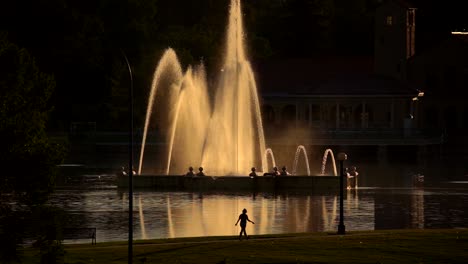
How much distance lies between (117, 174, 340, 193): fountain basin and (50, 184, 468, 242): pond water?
1.25 metres

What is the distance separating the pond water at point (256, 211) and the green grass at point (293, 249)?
5.24 meters

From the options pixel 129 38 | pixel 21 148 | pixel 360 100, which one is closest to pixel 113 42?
pixel 129 38

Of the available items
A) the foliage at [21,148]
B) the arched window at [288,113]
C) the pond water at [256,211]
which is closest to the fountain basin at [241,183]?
the pond water at [256,211]

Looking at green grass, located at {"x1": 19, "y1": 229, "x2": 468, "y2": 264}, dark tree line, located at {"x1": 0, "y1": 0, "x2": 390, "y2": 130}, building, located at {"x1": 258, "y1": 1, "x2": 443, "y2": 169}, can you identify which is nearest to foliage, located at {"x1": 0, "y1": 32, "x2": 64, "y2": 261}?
green grass, located at {"x1": 19, "y1": 229, "x2": 468, "y2": 264}

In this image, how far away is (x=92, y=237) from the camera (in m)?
47.6

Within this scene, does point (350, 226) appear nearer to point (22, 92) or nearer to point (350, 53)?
point (22, 92)

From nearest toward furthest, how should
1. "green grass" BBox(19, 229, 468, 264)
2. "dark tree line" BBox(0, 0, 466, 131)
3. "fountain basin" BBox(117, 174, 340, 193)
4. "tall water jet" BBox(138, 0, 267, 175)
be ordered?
"green grass" BBox(19, 229, 468, 264) → "fountain basin" BBox(117, 174, 340, 193) → "tall water jet" BBox(138, 0, 267, 175) → "dark tree line" BBox(0, 0, 466, 131)

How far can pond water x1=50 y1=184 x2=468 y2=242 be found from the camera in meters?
55.5

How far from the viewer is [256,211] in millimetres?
62625

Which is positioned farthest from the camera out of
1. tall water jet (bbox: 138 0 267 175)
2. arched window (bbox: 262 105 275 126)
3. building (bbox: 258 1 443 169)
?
arched window (bbox: 262 105 275 126)

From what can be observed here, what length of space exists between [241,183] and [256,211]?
476 inches

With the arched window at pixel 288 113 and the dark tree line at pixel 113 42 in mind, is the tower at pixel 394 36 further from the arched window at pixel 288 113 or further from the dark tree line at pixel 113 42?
the dark tree line at pixel 113 42

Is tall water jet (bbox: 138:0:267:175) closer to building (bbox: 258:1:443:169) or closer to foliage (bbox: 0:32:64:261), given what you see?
building (bbox: 258:1:443:169)

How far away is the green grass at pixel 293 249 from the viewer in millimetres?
42312
